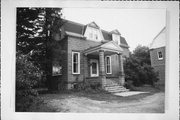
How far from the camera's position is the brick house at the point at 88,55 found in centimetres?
468

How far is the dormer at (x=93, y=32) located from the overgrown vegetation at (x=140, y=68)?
1150mm

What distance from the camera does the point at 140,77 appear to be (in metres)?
4.75

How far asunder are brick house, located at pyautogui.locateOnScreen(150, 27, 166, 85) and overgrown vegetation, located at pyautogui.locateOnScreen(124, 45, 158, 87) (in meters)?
0.13

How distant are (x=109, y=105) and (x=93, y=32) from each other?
2.21 meters

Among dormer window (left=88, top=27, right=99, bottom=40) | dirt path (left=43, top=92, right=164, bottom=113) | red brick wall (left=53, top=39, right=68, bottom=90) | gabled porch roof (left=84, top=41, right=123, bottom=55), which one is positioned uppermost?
dormer window (left=88, top=27, right=99, bottom=40)

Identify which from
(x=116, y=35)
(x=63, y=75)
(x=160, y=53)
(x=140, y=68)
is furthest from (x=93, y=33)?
(x=160, y=53)

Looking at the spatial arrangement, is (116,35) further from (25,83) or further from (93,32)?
(25,83)

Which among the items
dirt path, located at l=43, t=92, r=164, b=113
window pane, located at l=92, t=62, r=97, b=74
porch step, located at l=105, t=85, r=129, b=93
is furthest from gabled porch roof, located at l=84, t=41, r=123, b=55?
dirt path, located at l=43, t=92, r=164, b=113

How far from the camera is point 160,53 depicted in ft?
13.7

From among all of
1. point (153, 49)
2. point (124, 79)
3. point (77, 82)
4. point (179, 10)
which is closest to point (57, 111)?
point (77, 82)

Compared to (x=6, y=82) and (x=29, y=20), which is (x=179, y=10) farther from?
(x=6, y=82)

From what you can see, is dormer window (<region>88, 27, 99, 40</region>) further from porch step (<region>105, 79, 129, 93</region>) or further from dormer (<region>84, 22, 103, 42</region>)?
porch step (<region>105, 79, 129, 93</region>)

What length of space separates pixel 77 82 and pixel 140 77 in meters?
1.89

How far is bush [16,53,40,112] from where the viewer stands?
4.12m
